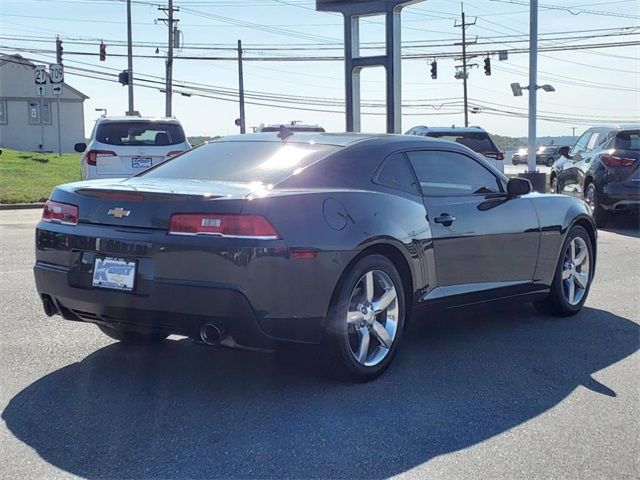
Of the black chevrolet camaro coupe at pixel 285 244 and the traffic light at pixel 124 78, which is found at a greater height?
the traffic light at pixel 124 78

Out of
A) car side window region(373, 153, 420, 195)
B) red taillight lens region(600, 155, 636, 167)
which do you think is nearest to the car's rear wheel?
red taillight lens region(600, 155, 636, 167)

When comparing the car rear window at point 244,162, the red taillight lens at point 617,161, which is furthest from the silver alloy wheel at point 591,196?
the car rear window at point 244,162

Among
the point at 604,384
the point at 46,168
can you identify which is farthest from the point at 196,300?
the point at 46,168

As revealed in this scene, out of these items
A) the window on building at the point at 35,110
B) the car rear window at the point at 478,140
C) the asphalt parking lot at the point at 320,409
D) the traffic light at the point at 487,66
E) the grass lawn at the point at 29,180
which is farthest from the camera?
the window on building at the point at 35,110

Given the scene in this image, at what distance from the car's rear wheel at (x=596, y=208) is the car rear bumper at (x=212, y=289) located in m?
9.93

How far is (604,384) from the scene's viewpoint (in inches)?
187

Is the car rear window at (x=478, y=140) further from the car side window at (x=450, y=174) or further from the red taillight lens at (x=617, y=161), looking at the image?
the car side window at (x=450, y=174)

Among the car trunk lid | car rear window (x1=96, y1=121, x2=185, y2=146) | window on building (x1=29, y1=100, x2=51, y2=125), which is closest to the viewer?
the car trunk lid

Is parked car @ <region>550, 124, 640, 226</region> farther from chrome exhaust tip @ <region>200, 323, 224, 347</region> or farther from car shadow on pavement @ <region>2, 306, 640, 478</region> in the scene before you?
chrome exhaust tip @ <region>200, 323, 224, 347</region>

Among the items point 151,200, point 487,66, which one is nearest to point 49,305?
point 151,200

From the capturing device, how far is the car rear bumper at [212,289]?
4051mm

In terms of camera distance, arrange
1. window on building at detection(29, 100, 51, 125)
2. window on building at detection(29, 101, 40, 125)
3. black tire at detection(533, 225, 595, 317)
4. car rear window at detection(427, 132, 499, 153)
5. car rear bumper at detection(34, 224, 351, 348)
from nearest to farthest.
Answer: car rear bumper at detection(34, 224, 351, 348) < black tire at detection(533, 225, 595, 317) < car rear window at detection(427, 132, 499, 153) < window on building at detection(29, 100, 51, 125) < window on building at detection(29, 101, 40, 125)

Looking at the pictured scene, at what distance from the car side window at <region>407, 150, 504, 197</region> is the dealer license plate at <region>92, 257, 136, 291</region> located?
6.81 feet

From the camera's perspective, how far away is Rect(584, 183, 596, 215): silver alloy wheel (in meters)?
13.3
